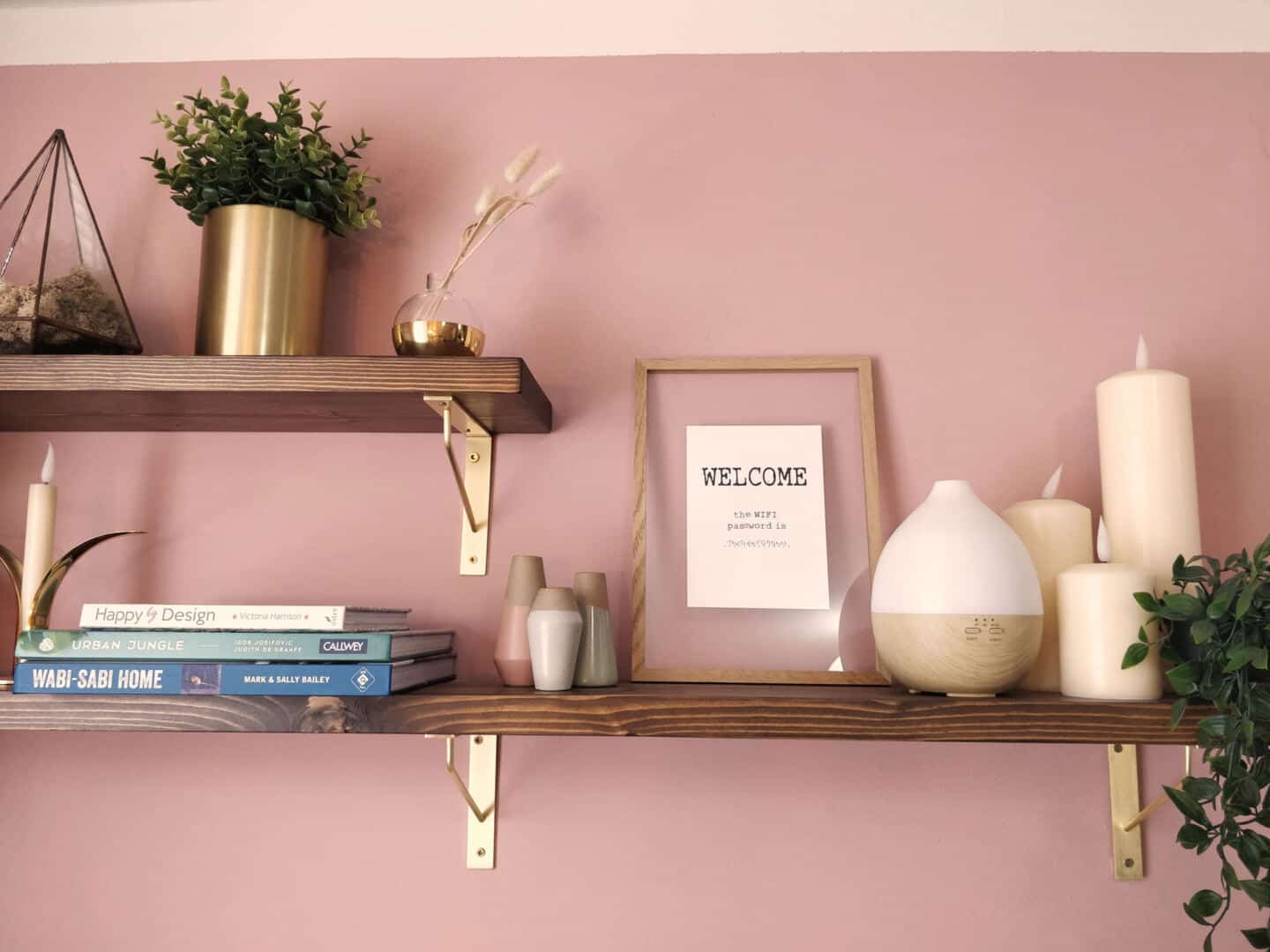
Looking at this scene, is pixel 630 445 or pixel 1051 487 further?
pixel 630 445

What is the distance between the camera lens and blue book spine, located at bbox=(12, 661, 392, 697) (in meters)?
0.84

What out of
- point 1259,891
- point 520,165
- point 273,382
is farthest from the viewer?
point 520,165

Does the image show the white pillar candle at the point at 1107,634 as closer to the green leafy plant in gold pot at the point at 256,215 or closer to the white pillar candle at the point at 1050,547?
the white pillar candle at the point at 1050,547

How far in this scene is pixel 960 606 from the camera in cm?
85

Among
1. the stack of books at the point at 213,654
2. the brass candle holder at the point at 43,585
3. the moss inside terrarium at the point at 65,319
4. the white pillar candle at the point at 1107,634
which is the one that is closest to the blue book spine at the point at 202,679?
the stack of books at the point at 213,654

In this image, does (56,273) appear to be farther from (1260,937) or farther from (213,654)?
(1260,937)

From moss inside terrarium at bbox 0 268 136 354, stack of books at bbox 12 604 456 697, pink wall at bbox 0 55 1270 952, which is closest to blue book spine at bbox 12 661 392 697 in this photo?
stack of books at bbox 12 604 456 697

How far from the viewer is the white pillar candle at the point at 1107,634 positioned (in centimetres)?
86

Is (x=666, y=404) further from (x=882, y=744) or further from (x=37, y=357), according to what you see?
(x=37, y=357)

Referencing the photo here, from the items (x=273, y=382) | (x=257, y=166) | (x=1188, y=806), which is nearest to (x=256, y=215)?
(x=257, y=166)

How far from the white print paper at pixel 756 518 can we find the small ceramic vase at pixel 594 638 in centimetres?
12

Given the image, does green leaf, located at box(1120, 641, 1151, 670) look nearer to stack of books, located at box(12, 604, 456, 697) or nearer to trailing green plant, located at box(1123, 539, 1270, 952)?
trailing green plant, located at box(1123, 539, 1270, 952)

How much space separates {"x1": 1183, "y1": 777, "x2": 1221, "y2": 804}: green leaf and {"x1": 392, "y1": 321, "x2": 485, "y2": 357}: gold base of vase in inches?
30.3

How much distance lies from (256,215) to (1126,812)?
3.77 feet
